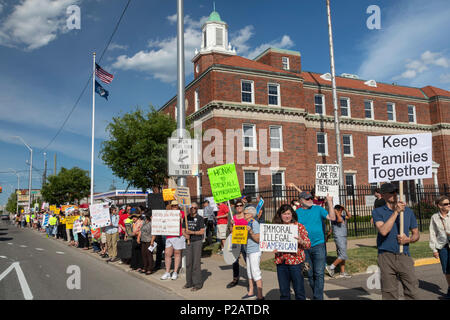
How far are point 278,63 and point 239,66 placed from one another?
6.01 m

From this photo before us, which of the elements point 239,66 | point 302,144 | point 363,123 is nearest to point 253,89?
point 239,66

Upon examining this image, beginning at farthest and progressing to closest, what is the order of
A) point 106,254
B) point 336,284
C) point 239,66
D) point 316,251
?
point 239,66 → point 106,254 → point 336,284 → point 316,251

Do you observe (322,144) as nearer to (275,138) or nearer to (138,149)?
(275,138)

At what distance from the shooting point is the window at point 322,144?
32.5m

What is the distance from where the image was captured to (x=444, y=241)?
6566 mm

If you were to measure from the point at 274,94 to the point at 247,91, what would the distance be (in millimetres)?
2498

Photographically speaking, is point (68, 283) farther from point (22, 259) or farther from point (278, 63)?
point (278, 63)

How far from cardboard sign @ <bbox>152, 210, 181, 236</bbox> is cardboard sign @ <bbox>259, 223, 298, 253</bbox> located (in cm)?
358

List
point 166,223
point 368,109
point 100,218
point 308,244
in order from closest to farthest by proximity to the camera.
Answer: point 308,244 < point 166,223 < point 100,218 < point 368,109

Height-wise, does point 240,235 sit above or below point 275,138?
below

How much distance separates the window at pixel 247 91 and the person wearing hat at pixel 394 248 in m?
24.5

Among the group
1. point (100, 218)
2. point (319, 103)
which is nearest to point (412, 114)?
point (319, 103)

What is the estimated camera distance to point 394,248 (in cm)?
498

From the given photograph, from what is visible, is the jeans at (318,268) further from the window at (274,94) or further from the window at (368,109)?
the window at (368,109)
